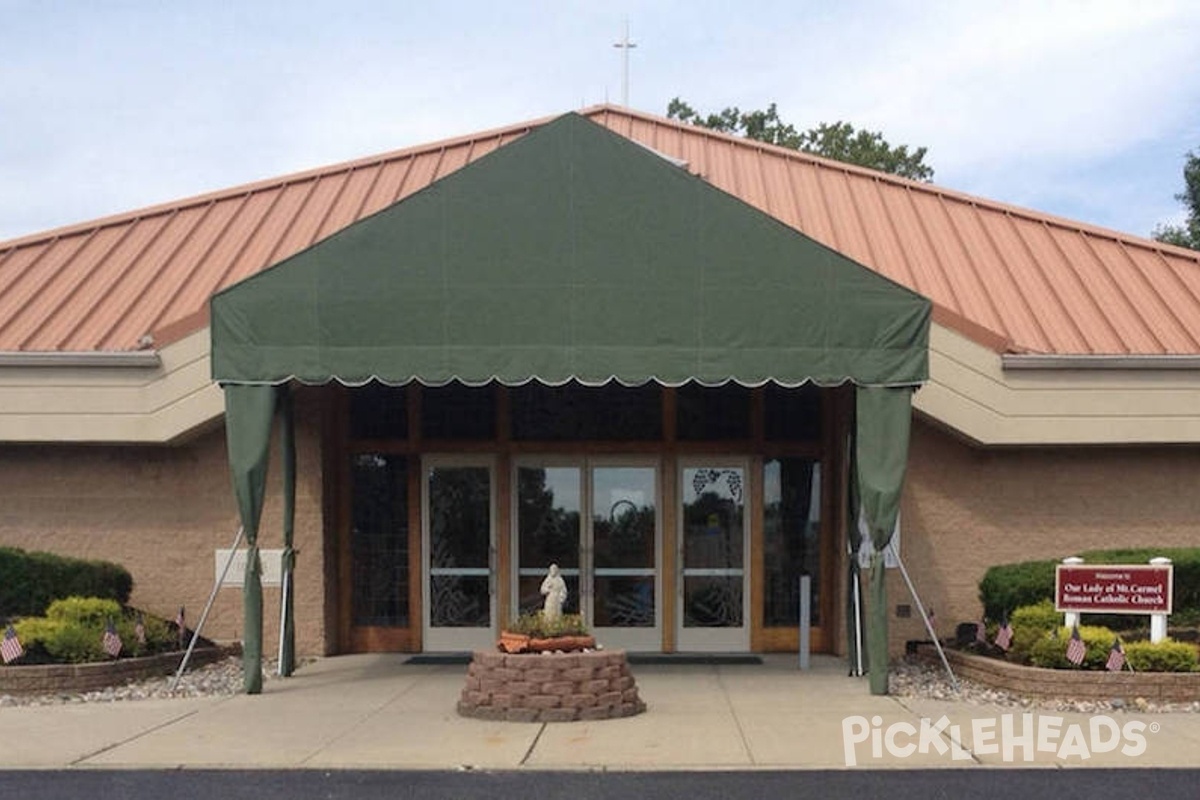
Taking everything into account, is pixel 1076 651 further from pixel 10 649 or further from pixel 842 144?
pixel 842 144

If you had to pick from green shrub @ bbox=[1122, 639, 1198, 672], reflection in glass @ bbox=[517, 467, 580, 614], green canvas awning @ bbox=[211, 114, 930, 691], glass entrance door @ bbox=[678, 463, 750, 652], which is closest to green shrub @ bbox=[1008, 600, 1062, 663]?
green shrub @ bbox=[1122, 639, 1198, 672]

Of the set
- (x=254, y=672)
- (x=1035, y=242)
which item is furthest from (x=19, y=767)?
(x=1035, y=242)

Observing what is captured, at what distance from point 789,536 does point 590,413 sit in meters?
2.90

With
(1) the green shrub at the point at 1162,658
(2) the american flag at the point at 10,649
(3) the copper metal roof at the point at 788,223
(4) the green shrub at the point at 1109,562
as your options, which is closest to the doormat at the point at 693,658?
(4) the green shrub at the point at 1109,562

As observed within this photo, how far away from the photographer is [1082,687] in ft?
42.3

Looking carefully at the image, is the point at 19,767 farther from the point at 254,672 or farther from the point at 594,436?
the point at 594,436

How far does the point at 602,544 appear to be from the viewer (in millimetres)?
17328

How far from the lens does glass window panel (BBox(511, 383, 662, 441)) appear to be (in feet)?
56.6

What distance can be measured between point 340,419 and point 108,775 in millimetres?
7910

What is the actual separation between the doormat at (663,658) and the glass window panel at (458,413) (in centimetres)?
270

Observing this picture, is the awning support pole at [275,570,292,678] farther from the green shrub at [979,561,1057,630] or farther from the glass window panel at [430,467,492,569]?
the green shrub at [979,561,1057,630]

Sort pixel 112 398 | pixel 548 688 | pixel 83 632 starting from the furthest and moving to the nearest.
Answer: pixel 112 398 → pixel 83 632 → pixel 548 688

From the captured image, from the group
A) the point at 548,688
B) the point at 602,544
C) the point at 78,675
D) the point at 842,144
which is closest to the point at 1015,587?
the point at 602,544

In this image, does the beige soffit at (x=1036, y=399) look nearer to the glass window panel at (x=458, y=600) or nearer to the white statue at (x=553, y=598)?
the glass window panel at (x=458, y=600)
